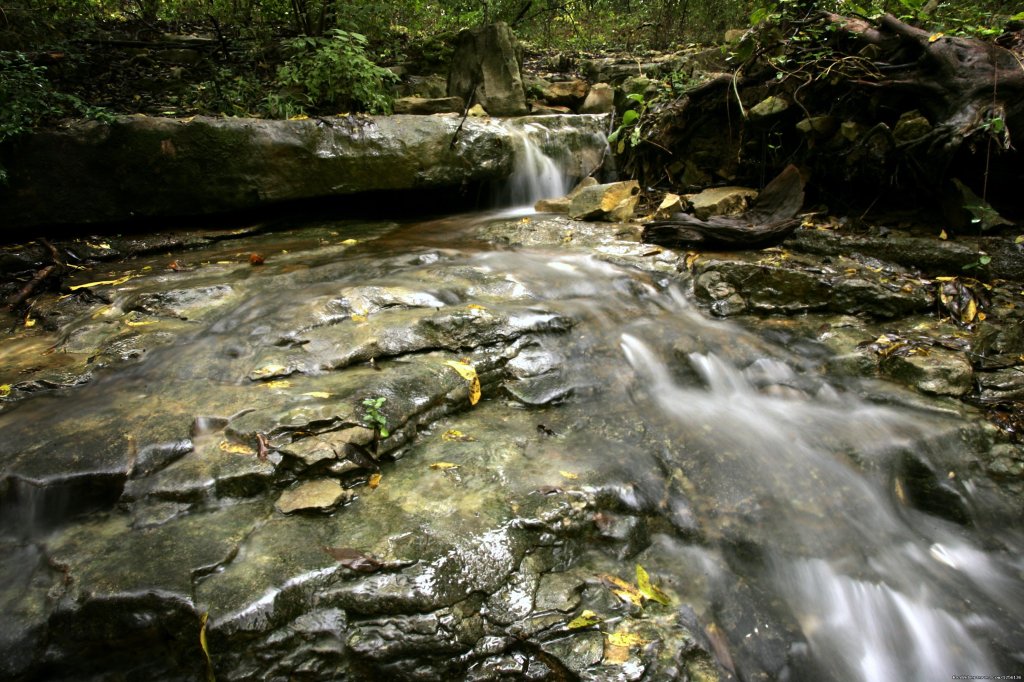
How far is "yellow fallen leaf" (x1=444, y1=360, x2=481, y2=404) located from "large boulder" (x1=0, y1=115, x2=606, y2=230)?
167 inches

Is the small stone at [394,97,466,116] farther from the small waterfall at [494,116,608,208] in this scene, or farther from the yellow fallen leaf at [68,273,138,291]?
the yellow fallen leaf at [68,273,138,291]

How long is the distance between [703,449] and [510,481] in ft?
4.22

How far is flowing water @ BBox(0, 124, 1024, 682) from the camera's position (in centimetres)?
224

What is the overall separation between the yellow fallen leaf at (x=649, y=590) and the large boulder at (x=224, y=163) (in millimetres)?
5936

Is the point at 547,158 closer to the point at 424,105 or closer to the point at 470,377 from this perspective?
the point at 424,105

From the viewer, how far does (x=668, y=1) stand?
1426 centimetres

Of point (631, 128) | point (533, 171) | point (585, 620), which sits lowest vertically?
point (585, 620)

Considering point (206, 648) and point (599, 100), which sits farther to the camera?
point (599, 100)

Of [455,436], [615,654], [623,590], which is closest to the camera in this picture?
[615,654]

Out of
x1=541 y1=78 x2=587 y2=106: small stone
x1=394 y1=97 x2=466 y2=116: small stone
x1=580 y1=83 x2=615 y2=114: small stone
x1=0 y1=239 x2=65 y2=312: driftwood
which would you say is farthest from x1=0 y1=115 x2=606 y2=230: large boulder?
x1=541 y1=78 x2=587 y2=106: small stone

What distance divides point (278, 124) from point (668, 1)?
13.0 meters

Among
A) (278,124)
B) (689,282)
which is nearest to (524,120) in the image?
(278,124)

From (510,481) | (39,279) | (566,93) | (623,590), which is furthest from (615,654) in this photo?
(566,93)

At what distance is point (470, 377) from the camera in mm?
3305
